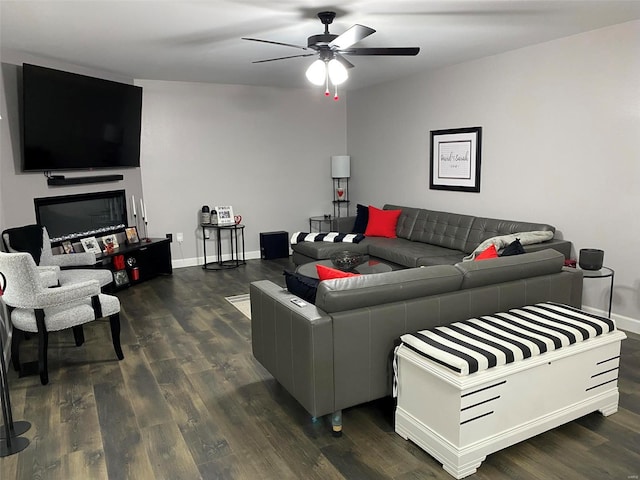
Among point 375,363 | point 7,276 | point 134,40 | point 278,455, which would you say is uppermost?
point 134,40

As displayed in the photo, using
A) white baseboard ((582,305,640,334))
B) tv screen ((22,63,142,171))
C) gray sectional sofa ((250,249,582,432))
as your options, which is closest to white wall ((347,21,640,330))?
white baseboard ((582,305,640,334))

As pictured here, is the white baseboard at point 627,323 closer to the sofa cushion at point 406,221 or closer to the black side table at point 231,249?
the sofa cushion at point 406,221

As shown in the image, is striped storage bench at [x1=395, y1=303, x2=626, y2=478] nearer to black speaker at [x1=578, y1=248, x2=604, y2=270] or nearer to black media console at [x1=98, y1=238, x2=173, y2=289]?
black speaker at [x1=578, y1=248, x2=604, y2=270]

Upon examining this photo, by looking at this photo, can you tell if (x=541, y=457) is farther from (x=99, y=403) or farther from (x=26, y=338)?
(x=26, y=338)

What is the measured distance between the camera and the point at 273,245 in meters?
7.20

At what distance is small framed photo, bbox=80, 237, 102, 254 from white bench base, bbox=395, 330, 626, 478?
4009mm

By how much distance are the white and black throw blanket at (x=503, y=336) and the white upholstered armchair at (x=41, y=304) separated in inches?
90.4

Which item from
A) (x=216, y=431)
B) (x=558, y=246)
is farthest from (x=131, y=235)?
(x=558, y=246)

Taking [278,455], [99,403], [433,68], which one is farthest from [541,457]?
[433,68]

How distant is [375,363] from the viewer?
265cm

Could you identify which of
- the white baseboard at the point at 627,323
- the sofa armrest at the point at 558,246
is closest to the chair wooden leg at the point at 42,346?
the sofa armrest at the point at 558,246

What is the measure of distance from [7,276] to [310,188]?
4.99m

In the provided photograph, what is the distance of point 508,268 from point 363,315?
105 cm

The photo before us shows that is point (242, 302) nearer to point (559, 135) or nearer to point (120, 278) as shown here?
point (120, 278)
